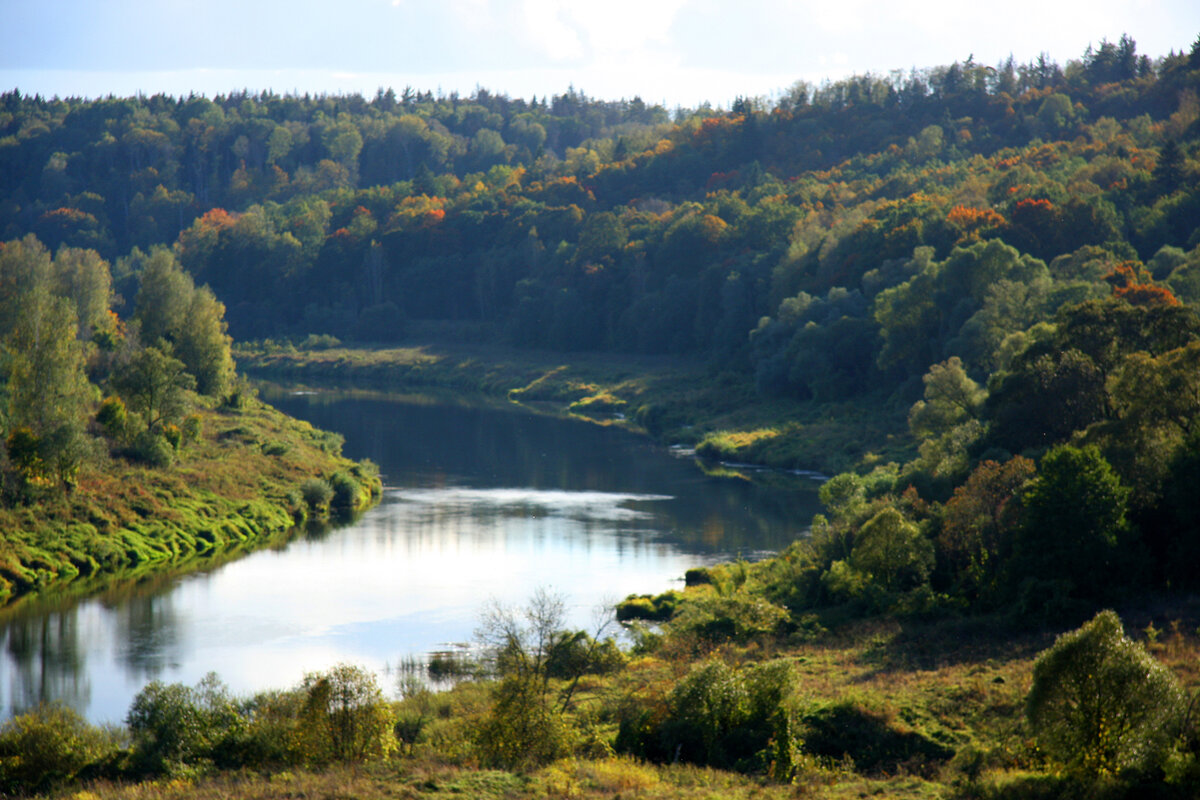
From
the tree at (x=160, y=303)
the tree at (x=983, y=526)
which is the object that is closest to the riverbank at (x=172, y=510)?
the tree at (x=160, y=303)

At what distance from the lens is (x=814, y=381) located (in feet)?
262

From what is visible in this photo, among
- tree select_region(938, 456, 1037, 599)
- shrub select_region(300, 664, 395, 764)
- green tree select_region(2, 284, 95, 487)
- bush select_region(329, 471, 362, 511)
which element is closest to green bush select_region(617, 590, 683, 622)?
tree select_region(938, 456, 1037, 599)

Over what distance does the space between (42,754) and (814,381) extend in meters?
63.3

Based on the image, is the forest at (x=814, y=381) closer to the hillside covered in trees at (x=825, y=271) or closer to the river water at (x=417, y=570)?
the hillside covered in trees at (x=825, y=271)

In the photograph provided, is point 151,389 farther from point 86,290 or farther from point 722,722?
point 722,722

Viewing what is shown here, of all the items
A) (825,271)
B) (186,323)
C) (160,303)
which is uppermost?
(825,271)

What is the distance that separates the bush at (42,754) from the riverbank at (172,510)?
18429 mm

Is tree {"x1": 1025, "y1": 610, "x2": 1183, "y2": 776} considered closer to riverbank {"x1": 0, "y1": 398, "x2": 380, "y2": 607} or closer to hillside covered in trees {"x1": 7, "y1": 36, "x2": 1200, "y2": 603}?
hillside covered in trees {"x1": 7, "y1": 36, "x2": 1200, "y2": 603}

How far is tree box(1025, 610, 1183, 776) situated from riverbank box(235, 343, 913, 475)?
4431 centimetres

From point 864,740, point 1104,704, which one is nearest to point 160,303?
point 864,740

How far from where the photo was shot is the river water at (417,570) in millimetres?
34812

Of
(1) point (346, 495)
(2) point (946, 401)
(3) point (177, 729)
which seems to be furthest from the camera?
(1) point (346, 495)

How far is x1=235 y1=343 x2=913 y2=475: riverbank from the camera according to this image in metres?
70.5

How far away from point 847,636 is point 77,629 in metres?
24.8
